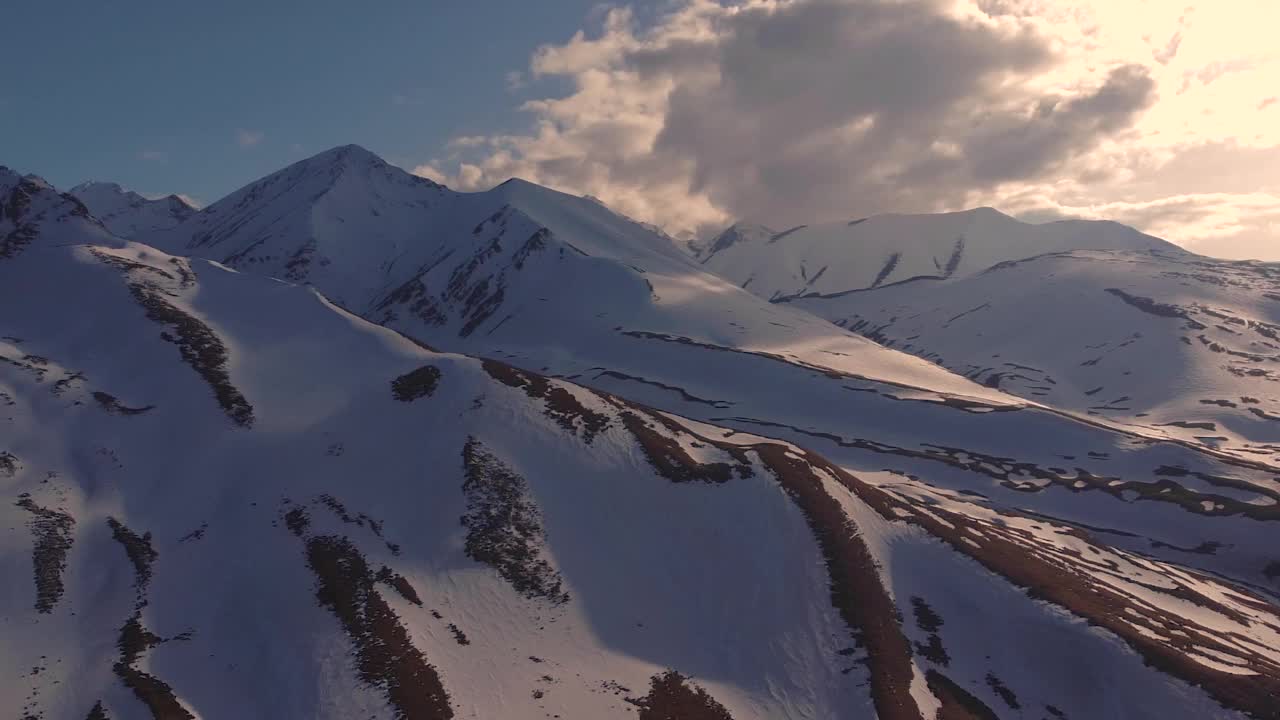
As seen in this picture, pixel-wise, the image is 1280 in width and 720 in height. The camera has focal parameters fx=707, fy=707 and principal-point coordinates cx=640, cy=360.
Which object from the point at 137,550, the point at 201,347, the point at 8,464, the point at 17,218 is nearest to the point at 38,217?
the point at 17,218

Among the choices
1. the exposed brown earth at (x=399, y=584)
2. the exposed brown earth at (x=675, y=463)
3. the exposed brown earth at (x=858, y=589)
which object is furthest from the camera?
the exposed brown earth at (x=675, y=463)

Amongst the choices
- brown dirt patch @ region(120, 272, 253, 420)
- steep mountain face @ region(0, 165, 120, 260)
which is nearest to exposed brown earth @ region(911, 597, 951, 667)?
brown dirt patch @ region(120, 272, 253, 420)

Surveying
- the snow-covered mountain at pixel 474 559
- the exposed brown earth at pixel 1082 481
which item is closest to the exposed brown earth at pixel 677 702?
the snow-covered mountain at pixel 474 559

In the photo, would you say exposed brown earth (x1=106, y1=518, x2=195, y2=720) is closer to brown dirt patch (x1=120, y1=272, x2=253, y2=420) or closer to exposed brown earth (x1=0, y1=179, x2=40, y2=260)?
brown dirt patch (x1=120, y1=272, x2=253, y2=420)

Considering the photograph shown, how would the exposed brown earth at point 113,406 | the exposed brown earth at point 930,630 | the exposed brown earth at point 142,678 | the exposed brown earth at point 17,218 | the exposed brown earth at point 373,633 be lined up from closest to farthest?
1. the exposed brown earth at point 142,678
2. the exposed brown earth at point 373,633
3. the exposed brown earth at point 930,630
4. the exposed brown earth at point 113,406
5. the exposed brown earth at point 17,218

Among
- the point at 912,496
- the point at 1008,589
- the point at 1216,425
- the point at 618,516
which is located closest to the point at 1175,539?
the point at 912,496

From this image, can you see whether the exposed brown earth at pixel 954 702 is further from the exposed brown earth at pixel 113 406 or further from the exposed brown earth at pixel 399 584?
the exposed brown earth at pixel 113 406

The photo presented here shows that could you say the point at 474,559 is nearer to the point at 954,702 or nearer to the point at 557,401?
the point at 557,401
